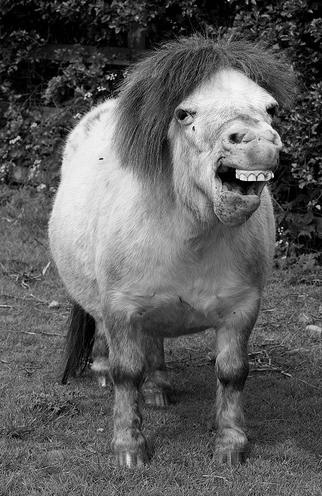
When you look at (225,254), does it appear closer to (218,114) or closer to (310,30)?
(218,114)

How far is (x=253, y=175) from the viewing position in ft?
10.8

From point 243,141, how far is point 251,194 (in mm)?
226

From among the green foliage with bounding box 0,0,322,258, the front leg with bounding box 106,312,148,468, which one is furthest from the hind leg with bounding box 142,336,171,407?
the green foliage with bounding box 0,0,322,258

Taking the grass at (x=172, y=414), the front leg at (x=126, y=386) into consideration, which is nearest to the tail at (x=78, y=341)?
the grass at (x=172, y=414)

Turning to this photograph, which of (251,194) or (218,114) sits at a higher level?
(218,114)

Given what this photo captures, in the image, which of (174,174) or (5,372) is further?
(5,372)

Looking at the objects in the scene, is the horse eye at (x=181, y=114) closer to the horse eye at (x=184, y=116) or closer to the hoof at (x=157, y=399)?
the horse eye at (x=184, y=116)

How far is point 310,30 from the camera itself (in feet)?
22.0

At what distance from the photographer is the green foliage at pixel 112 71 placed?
688 centimetres

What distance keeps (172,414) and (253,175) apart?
1839 millimetres

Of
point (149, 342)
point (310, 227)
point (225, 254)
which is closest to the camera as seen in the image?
point (225, 254)

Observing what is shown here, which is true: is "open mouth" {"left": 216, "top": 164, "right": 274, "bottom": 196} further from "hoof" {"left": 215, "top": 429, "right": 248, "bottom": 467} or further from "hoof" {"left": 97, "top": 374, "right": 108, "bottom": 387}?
"hoof" {"left": 97, "top": 374, "right": 108, "bottom": 387}

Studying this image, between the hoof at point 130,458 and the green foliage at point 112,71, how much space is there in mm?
3118

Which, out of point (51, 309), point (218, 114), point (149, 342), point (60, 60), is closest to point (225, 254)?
point (218, 114)
